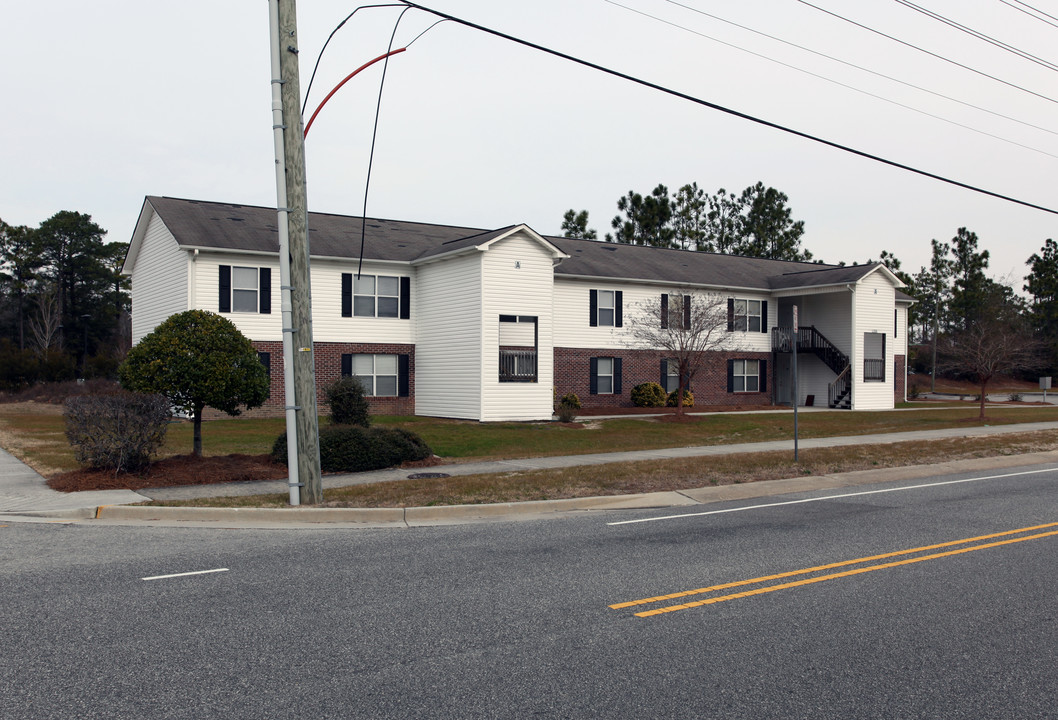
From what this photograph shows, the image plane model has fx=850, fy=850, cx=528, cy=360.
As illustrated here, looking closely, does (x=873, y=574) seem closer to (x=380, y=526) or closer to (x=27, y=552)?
(x=380, y=526)

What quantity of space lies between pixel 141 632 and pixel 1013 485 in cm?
1324

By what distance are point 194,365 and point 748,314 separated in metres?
29.4

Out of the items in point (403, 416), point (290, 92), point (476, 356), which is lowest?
point (403, 416)

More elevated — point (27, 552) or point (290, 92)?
point (290, 92)

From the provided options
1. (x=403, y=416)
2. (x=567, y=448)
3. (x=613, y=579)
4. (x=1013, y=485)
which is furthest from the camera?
(x=403, y=416)

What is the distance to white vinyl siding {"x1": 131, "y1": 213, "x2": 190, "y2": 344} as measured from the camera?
2834 cm

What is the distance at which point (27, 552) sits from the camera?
8.70 meters

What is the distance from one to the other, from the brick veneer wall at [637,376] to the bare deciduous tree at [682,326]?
63 cm

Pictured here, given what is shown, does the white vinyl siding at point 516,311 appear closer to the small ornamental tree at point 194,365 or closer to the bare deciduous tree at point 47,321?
the small ornamental tree at point 194,365

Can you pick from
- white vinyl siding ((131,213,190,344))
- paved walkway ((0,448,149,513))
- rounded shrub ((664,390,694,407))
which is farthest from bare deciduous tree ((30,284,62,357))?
paved walkway ((0,448,149,513))

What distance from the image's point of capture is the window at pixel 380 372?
30.5m

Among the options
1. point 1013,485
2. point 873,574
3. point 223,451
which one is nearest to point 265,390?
point 223,451

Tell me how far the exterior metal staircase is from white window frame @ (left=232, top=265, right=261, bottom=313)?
74.0 feet

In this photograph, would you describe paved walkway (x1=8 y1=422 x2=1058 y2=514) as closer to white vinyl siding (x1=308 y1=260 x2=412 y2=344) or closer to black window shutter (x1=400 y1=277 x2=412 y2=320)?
white vinyl siding (x1=308 y1=260 x2=412 y2=344)
